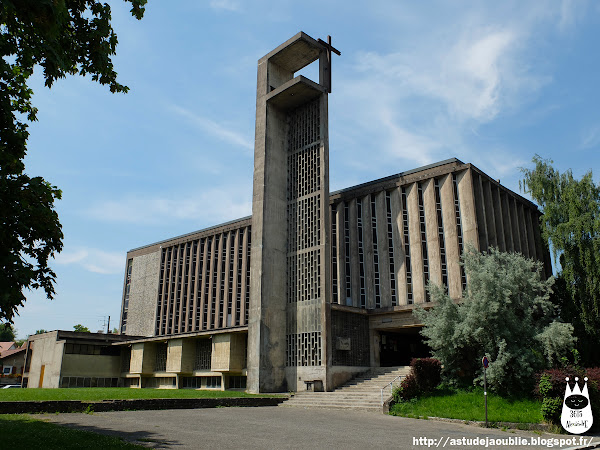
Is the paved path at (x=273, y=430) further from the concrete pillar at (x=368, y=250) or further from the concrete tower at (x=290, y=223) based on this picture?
the concrete pillar at (x=368, y=250)

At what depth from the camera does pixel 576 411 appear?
16.3 m

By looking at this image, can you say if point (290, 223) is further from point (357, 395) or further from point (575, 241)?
point (575, 241)

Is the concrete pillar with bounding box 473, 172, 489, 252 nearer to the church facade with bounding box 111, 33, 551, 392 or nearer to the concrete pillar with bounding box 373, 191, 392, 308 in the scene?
the church facade with bounding box 111, 33, 551, 392

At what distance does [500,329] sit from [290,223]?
16.5 meters

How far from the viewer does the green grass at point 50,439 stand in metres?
9.42

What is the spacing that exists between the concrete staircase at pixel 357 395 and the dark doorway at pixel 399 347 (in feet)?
9.40

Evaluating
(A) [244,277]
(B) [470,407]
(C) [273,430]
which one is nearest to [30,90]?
(C) [273,430]

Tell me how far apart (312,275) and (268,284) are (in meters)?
3.07

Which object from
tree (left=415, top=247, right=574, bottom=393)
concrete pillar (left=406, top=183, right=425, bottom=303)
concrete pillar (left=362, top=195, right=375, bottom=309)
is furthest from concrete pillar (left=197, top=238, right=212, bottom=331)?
tree (left=415, top=247, right=574, bottom=393)

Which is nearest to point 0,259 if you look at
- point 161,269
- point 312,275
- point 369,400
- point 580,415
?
point 580,415

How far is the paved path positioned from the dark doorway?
44.7 feet

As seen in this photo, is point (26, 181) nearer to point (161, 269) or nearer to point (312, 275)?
point (312, 275)

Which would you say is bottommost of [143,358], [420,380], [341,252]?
[420,380]

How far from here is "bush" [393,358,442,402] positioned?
21875 millimetres
